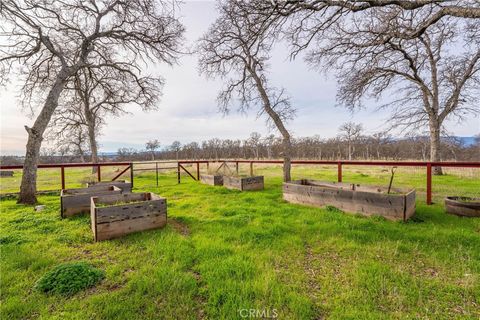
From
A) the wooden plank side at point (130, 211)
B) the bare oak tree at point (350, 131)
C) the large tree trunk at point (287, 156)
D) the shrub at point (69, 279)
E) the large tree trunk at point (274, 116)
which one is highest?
Result: the bare oak tree at point (350, 131)

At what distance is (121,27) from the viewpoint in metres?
7.46

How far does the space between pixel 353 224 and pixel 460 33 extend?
8.79m

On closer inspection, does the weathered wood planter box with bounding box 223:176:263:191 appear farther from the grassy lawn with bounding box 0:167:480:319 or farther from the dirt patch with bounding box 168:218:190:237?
the dirt patch with bounding box 168:218:190:237

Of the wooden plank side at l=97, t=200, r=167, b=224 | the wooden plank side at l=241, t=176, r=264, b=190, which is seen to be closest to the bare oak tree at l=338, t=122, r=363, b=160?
the wooden plank side at l=241, t=176, r=264, b=190

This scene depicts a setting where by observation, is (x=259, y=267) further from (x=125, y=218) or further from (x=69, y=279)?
(x=125, y=218)

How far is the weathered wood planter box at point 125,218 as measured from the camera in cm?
350

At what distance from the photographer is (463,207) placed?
439cm

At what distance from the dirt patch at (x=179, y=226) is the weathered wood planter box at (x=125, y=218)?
264 mm

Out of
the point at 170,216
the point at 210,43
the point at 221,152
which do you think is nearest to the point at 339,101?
the point at 210,43

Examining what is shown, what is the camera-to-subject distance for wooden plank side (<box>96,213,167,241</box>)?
3517 millimetres

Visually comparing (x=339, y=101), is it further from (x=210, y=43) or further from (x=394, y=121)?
(x=394, y=121)

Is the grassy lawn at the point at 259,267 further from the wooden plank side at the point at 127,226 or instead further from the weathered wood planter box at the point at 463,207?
the weathered wood planter box at the point at 463,207

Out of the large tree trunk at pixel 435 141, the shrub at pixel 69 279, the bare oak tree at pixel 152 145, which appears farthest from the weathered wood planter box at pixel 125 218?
the bare oak tree at pixel 152 145

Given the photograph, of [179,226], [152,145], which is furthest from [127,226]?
[152,145]
